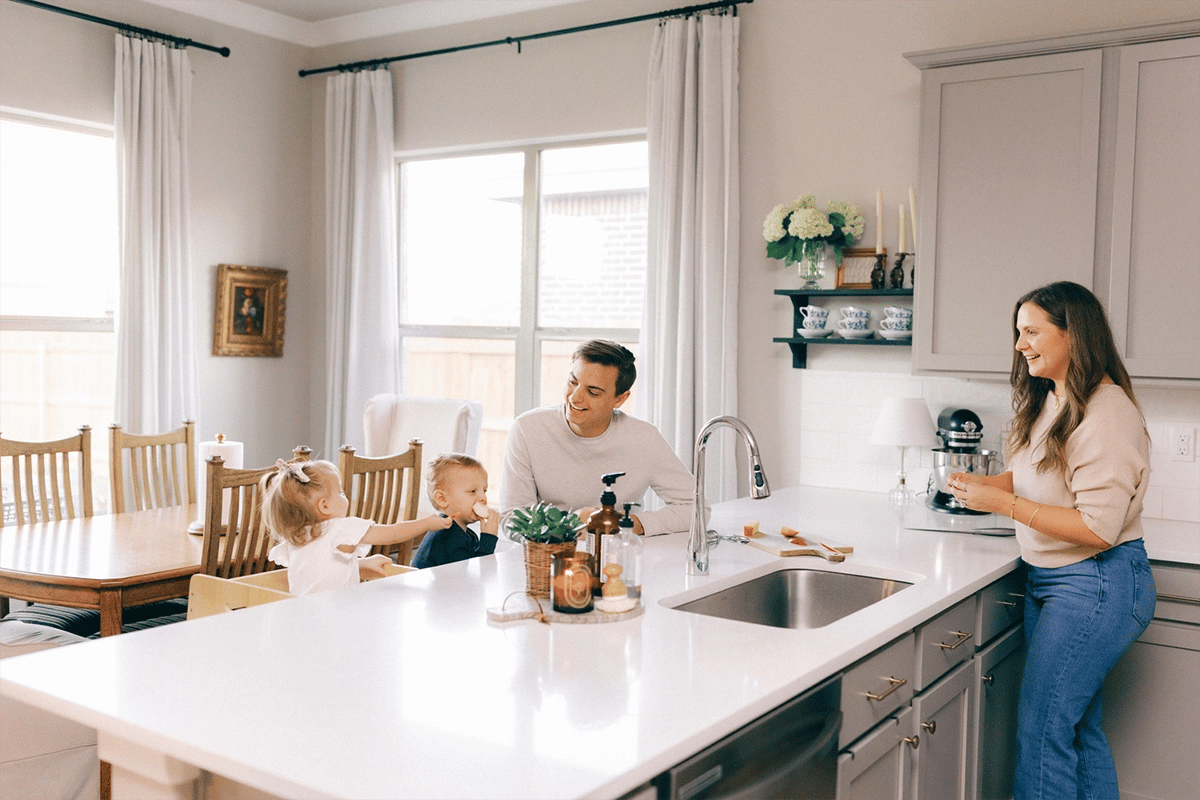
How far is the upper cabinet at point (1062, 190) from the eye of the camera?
279cm

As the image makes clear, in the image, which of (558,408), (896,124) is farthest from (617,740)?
(896,124)

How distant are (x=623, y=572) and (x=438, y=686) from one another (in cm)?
54

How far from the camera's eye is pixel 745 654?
164cm

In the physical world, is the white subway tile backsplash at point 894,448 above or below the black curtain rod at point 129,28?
below

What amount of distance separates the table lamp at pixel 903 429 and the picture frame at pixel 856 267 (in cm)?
47

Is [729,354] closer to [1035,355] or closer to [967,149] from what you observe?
[967,149]

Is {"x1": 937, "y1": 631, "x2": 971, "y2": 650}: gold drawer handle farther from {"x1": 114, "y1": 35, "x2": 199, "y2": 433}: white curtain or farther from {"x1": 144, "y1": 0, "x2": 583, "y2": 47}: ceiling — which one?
{"x1": 114, "y1": 35, "x2": 199, "y2": 433}: white curtain

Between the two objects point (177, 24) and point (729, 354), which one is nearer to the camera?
point (729, 354)

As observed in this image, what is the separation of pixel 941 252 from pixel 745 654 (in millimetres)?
1895

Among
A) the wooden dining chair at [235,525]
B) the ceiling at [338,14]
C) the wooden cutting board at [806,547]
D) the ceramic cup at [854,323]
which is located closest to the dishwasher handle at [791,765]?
the wooden cutting board at [806,547]

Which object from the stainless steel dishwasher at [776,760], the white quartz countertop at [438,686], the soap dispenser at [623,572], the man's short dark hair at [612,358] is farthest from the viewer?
the man's short dark hair at [612,358]

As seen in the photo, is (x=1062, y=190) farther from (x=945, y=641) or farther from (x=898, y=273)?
(x=945, y=641)

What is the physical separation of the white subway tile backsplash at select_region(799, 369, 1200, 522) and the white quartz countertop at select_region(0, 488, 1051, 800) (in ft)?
4.62

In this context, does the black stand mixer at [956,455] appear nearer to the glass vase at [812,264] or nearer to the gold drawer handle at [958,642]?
the glass vase at [812,264]
